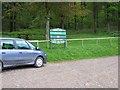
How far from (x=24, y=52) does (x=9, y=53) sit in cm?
101

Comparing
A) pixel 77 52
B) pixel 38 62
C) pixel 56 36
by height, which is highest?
→ pixel 56 36

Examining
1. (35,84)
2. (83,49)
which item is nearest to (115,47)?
(83,49)

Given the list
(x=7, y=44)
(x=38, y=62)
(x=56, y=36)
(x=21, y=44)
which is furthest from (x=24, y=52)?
(x=56, y=36)

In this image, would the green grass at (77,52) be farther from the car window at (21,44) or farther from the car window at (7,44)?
the car window at (7,44)

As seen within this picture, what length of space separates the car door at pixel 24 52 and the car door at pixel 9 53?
305mm

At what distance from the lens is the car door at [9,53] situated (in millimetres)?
13312

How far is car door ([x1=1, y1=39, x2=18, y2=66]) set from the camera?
13.3 m

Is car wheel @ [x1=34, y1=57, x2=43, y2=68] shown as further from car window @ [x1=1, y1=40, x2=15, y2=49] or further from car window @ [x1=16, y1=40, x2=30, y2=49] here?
car window @ [x1=1, y1=40, x2=15, y2=49]

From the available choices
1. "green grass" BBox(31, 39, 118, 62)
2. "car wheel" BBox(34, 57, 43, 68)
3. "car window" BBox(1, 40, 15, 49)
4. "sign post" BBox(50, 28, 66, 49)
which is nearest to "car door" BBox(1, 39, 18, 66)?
"car window" BBox(1, 40, 15, 49)

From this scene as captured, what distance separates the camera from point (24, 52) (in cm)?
1430

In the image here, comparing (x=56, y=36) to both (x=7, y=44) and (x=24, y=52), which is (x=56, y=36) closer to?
(x=24, y=52)

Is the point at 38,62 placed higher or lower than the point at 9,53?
lower

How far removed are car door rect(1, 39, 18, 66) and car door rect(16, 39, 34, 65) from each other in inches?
12.0

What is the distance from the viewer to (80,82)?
10453mm
